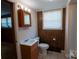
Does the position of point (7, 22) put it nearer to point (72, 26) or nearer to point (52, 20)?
point (72, 26)

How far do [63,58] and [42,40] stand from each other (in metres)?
1.45

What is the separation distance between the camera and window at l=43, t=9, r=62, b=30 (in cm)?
383

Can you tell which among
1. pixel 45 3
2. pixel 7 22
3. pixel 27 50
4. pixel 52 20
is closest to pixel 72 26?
pixel 45 3

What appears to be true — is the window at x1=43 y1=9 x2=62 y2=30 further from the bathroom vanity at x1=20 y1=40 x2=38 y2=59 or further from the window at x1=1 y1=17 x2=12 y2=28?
the window at x1=1 y1=17 x2=12 y2=28

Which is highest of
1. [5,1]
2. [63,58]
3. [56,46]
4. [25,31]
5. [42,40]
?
[5,1]

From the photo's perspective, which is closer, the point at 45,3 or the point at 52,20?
the point at 45,3

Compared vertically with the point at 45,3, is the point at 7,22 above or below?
below

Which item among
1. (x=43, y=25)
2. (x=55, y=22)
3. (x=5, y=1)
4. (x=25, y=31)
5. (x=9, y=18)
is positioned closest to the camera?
(x=5, y=1)

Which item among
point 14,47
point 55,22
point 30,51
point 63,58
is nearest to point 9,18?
point 14,47

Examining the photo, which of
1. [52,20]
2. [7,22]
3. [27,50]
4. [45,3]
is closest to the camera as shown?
[7,22]

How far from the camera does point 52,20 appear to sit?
13.0 feet

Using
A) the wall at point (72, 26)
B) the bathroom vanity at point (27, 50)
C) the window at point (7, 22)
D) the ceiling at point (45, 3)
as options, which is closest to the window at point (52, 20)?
the ceiling at point (45, 3)

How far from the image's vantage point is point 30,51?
2549 mm

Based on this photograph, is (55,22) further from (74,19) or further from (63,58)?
(63,58)
